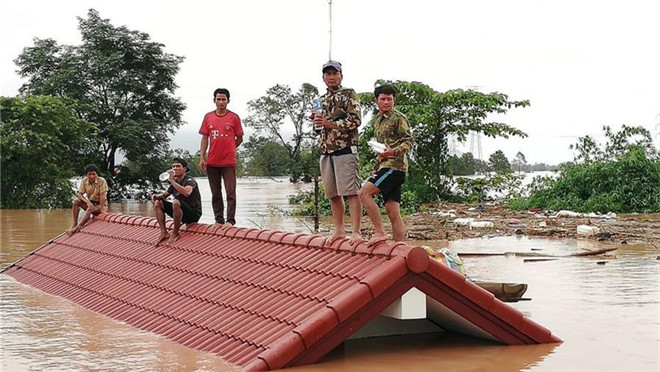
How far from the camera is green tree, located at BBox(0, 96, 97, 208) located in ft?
110

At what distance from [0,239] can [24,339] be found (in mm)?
12348

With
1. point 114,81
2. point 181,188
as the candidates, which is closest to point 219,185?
point 181,188

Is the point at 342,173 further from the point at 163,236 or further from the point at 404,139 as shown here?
the point at 163,236

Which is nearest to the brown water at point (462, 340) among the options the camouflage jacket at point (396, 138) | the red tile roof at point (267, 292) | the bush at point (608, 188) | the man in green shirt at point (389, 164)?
the red tile roof at point (267, 292)

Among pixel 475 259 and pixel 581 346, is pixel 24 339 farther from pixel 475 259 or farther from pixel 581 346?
pixel 475 259

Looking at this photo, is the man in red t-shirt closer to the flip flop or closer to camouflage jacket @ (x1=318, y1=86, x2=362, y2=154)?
camouflage jacket @ (x1=318, y1=86, x2=362, y2=154)

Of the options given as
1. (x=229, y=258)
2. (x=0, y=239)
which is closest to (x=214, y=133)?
(x=229, y=258)

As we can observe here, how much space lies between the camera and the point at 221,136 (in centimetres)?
1112

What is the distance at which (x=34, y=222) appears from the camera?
84.5ft

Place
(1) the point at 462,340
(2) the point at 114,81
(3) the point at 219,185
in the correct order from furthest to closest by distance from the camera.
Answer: (2) the point at 114,81
(3) the point at 219,185
(1) the point at 462,340

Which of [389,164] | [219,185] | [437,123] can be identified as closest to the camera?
[389,164]

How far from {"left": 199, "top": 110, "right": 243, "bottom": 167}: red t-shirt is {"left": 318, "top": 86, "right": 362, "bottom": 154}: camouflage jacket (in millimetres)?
2835

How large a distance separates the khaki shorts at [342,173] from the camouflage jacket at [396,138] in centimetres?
34

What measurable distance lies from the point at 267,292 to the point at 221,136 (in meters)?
3.50
